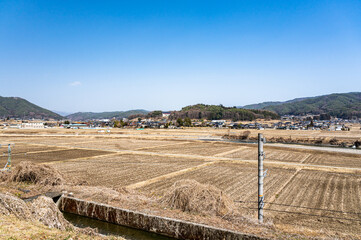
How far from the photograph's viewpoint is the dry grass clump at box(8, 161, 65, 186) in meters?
17.1

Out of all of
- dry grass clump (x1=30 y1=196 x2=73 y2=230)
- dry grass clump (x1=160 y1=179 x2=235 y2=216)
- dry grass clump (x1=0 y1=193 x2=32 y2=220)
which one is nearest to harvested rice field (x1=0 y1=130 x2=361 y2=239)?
dry grass clump (x1=160 y1=179 x2=235 y2=216)

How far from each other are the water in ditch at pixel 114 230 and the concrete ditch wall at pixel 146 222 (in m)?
A: 0.17

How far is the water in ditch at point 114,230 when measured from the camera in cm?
1156

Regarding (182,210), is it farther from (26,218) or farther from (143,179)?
(143,179)

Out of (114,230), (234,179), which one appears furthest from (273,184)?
(114,230)

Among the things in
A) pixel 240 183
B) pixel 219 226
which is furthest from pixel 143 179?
pixel 219 226

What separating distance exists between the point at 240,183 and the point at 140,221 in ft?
35.1

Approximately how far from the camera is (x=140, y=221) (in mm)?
12055

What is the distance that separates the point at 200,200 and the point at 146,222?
9.04 feet

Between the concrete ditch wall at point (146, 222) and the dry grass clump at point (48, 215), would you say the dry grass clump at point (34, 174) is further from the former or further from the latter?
the dry grass clump at point (48, 215)

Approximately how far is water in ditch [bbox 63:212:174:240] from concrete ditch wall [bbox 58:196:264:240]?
17 centimetres

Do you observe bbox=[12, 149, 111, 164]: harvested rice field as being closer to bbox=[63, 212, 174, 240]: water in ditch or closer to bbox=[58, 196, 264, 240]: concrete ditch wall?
bbox=[58, 196, 264, 240]: concrete ditch wall

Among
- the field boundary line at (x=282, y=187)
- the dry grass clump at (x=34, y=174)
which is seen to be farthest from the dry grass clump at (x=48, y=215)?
the field boundary line at (x=282, y=187)

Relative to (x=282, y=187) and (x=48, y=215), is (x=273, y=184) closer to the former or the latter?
(x=282, y=187)
